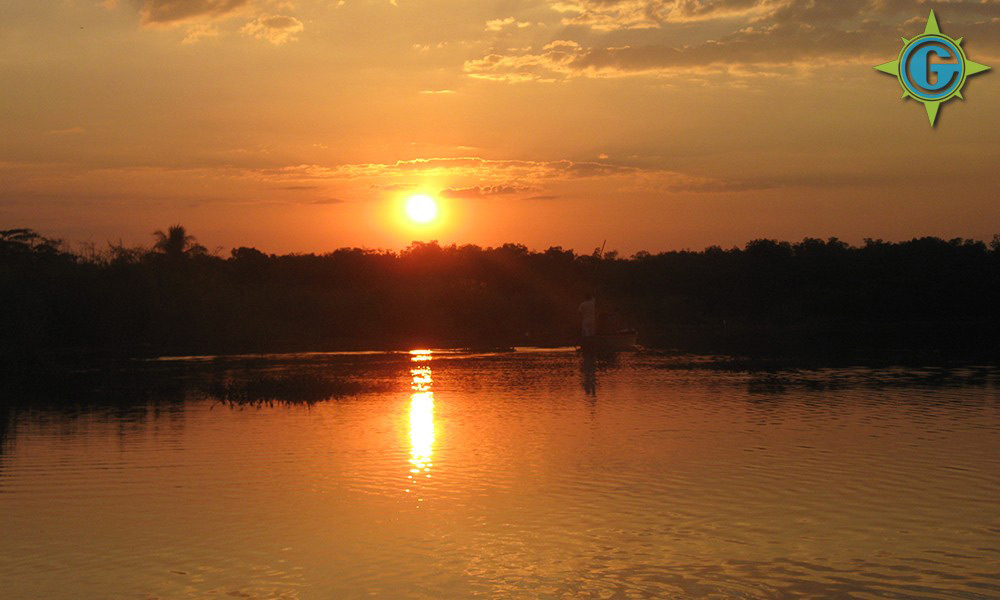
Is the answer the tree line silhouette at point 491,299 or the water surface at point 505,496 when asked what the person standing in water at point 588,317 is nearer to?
the tree line silhouette at point 491,299

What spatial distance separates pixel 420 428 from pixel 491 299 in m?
37.9

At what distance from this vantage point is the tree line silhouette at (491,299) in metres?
42.2

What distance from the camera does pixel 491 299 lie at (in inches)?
2206

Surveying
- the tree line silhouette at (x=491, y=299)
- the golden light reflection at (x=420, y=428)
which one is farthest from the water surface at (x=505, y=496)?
the tree line silhouette at (x=491, y=299)

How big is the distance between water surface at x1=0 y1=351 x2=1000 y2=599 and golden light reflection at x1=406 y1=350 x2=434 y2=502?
3.4 inches

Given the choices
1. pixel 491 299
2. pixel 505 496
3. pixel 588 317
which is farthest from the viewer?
pixel 491 299

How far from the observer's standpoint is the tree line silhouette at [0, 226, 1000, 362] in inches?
1660

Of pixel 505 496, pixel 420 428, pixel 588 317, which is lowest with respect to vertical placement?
pixel 505 496

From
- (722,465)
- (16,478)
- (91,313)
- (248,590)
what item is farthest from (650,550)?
(91,313)

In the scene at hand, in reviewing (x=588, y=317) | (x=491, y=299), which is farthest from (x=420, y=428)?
(x=491, y=299)

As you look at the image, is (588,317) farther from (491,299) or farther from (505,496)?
(505,496)

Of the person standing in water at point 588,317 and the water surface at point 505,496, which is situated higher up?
the person standing in water at point 588,317

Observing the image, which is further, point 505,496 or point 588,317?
point 588,317

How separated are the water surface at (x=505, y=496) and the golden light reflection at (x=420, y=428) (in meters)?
0.09
